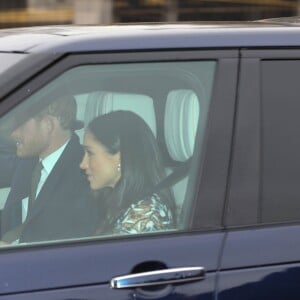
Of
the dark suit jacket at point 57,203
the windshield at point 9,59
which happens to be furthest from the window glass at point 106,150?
the windshield at point 9,59

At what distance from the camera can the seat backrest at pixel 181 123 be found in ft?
7.89

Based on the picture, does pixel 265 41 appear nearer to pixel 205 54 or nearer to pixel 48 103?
pixel 205 54

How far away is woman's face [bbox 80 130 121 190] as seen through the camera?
A: 2393 millimetres

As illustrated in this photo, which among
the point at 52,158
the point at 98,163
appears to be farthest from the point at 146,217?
the point at 52,158

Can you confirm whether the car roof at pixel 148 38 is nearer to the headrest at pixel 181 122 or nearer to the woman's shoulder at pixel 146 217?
the headrest at pixel 181 122

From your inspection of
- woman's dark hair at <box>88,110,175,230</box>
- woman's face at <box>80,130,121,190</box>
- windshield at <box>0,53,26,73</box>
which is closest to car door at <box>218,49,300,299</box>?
woman's dark hair at <box>88,110,175,230</box>

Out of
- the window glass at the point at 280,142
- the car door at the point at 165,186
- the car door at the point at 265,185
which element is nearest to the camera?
the car door at the point at 165,186

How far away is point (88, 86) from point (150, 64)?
20 cm

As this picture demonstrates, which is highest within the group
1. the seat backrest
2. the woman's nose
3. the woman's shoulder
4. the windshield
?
the windshield

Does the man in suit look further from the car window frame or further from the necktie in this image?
the car window frame

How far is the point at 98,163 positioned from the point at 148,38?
42 cm

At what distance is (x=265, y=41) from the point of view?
2422 mm

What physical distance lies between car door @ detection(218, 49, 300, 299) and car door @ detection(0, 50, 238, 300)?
0.13 feet

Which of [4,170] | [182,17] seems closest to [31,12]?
[182,17]
